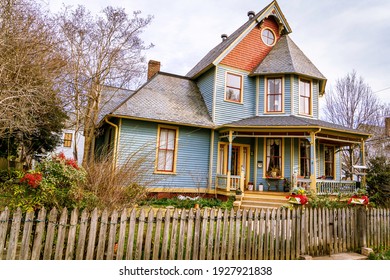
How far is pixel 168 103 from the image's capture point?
13.9 metres

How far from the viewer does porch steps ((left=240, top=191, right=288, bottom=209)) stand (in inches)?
446

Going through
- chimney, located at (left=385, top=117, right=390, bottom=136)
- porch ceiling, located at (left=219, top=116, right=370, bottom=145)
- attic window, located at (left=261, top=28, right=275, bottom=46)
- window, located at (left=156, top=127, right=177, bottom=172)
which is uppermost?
attic window, located at (left=261, top=28, right=275, bottom=46)

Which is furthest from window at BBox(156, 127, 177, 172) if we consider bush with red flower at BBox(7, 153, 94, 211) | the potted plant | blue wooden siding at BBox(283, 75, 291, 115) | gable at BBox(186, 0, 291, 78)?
bush with red flower at BBox(7, 153, 94, 211)

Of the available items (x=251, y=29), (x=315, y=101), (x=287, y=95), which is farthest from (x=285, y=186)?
(x=251, y=29)

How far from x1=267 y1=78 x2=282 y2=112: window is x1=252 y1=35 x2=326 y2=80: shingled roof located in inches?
26.7

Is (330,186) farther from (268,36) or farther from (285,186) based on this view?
(268,36)

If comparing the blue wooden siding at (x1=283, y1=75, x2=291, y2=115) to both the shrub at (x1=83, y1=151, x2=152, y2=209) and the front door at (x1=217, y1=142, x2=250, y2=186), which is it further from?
the shrub at (x1=83, y1=151, x2=152, y2=209)

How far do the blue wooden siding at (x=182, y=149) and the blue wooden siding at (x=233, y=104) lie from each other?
4.51 feet

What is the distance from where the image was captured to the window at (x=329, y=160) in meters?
15.5

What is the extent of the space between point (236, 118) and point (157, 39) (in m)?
6.81

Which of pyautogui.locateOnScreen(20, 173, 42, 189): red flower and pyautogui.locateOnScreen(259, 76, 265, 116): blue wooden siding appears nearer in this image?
pyautogui.locateOnScreen(20, 173, 42, 189): red flower

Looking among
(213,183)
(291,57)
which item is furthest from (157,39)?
(213,183)

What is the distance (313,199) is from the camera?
10344mm
